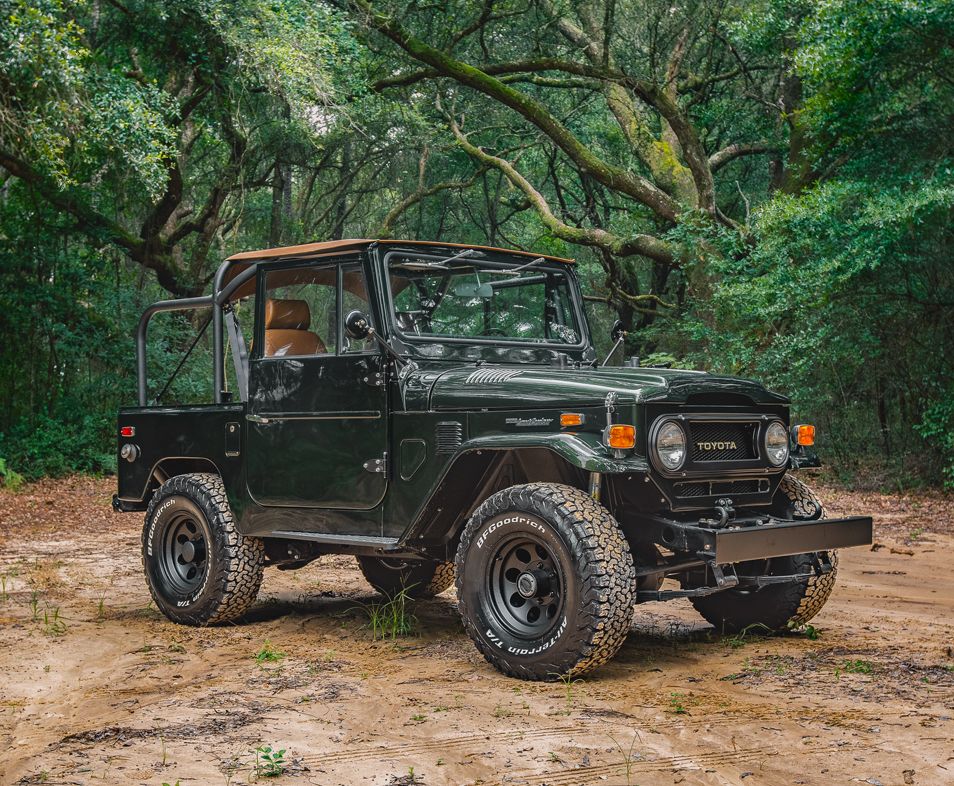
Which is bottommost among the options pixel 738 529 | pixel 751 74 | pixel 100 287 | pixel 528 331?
pixel 738 529

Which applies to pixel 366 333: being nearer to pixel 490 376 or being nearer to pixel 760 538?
pixel 490 376

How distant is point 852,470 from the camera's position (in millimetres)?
16828

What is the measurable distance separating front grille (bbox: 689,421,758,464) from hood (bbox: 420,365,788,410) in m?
0.17

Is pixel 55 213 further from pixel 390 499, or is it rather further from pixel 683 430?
pixel 683 430

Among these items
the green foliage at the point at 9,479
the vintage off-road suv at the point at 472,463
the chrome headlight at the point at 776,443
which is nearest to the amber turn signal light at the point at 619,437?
the vintage off-road suv at the point at 472,463

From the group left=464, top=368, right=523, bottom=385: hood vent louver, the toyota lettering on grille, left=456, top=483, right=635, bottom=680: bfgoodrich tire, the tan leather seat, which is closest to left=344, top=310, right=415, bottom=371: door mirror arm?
left=464, top=368, right=523, bottom=385: hood vent louver

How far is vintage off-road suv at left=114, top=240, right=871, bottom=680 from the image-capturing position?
5617mm

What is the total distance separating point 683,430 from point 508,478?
Answer: 1031mm

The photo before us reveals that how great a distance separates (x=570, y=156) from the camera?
1920 centimetres

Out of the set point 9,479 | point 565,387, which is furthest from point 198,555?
point 9,479

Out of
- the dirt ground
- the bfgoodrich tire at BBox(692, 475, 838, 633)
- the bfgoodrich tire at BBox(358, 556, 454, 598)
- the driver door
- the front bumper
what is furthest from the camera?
the bfgoodrich tire at BBox(358, 556, 454, 598)

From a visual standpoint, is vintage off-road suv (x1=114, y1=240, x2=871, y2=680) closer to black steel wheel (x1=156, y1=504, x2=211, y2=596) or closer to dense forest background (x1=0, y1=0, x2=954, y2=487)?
black steel wheel (x1=156, y1=504, x2=211, y2=596)

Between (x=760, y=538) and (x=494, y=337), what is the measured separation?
221cm

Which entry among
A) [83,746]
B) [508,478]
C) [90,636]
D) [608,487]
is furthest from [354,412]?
[83,746]
